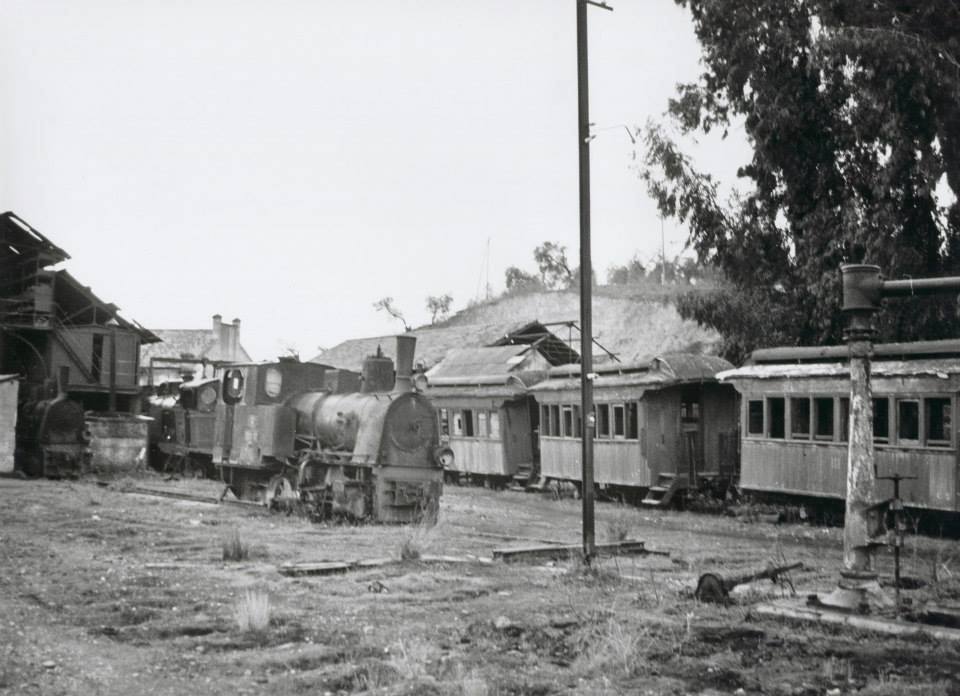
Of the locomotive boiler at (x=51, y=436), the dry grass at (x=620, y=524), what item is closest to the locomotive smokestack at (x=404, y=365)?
the dry grass at (x=620, y=524)

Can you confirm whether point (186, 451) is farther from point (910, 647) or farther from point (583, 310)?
point (910, 647)

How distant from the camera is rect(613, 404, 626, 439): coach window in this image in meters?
21.2

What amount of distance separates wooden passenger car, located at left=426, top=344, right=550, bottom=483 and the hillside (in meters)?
11.1

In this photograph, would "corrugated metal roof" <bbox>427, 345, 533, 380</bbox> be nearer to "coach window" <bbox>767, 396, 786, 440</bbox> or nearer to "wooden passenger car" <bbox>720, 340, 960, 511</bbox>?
"wooden passenger car" <bbox>720, 340, 960, 511</bbox>

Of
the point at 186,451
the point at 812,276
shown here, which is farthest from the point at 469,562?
the point at 186,451

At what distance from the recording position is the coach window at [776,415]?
1759 cm

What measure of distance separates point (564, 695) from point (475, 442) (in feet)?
69.0

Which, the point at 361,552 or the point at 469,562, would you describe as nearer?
the point at 469,562

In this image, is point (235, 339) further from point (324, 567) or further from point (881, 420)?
point (324, 567)

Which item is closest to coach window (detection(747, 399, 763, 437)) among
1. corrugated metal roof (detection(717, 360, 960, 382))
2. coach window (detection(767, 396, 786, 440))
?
coach window (detection(767, 396, 786, 440))

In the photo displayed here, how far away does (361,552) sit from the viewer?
1245 centimetres

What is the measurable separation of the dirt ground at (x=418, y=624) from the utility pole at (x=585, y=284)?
724 mm

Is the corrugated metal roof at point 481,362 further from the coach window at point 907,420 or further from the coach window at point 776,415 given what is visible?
the coach window at point 907,420

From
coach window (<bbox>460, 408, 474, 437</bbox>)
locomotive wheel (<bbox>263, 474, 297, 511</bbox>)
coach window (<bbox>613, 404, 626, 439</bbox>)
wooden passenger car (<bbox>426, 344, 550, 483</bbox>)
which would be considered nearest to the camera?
locomotive wheel (<bbox>263, 474, 297, 511</bbox>)
